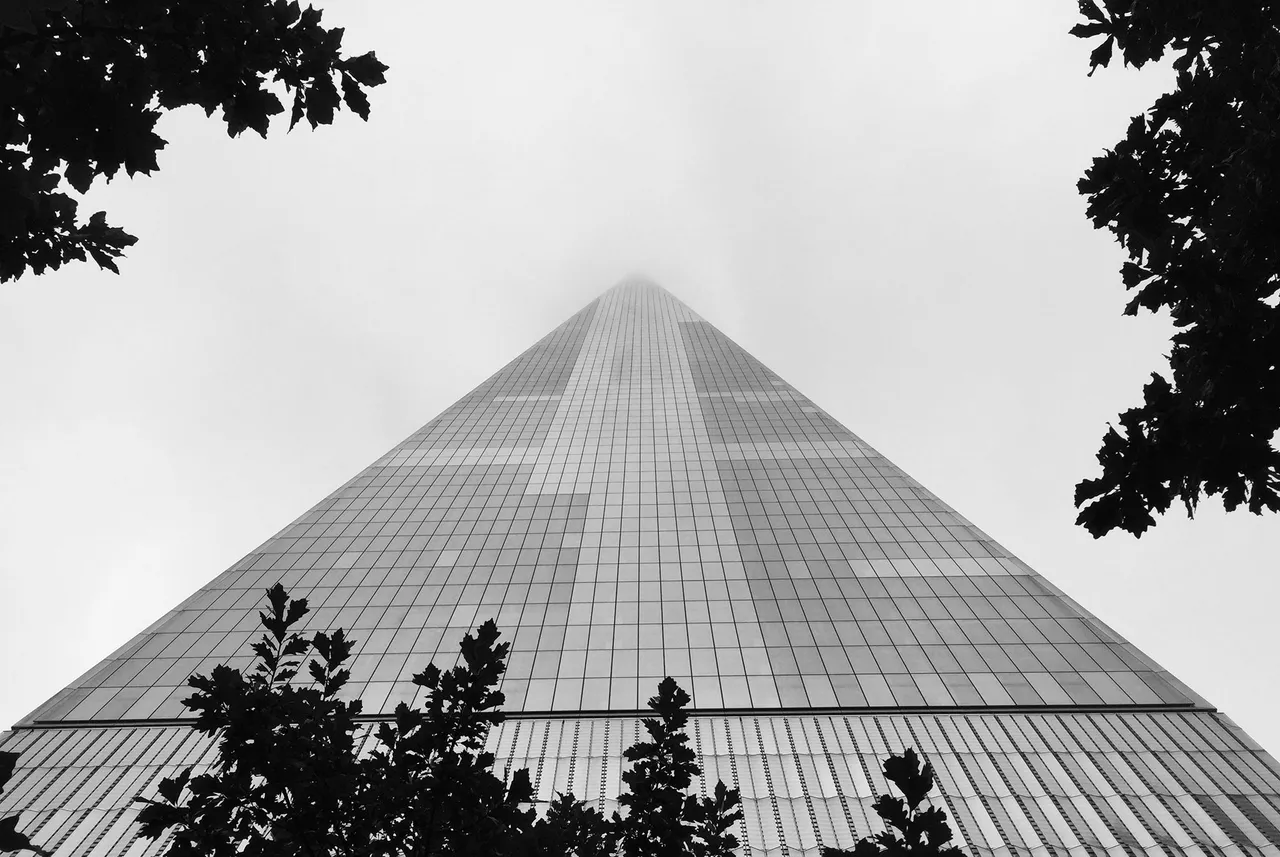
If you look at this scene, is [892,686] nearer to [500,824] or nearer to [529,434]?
[500,824]

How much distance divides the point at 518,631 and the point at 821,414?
24.3 m

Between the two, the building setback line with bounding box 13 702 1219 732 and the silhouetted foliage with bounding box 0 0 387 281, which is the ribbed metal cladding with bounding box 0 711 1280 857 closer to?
the building setback line with bounding box 13 702 1219 732

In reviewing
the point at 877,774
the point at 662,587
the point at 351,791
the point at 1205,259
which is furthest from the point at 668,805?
the point at 662,587

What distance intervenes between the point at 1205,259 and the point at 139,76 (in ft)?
20.8

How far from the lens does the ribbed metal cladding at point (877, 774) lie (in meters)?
12.9

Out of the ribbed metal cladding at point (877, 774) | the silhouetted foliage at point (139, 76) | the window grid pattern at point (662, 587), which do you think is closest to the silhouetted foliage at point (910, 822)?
the silhouetted foliage at point (139, 76)

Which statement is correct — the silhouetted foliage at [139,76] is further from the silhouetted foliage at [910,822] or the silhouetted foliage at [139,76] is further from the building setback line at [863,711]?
the building setback line at [863,711]

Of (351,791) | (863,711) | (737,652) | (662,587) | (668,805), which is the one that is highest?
(662,587)

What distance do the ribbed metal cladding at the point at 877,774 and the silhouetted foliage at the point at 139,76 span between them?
13.8 metres

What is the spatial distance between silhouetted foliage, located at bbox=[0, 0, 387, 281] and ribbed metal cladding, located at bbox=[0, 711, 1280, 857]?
13.8 metres

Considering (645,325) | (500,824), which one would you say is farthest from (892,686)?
(645,325)

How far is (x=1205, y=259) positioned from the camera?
4.27 m

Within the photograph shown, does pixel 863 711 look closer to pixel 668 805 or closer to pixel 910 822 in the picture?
pixel 668 805

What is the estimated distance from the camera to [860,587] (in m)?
22.1
